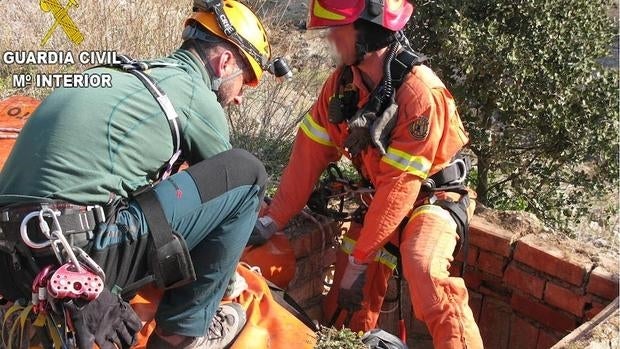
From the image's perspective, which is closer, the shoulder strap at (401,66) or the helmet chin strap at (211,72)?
the helmet chin strap at (211,72)

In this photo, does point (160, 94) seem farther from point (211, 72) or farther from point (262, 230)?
point (262, 230)

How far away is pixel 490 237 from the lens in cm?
432

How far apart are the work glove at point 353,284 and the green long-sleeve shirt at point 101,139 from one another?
1.46 m

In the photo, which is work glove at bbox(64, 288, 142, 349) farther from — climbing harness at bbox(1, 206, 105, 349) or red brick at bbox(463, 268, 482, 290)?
red brick at bbox(463, 268, 482, 290)

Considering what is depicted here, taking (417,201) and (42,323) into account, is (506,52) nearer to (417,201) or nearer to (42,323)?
(417,201)

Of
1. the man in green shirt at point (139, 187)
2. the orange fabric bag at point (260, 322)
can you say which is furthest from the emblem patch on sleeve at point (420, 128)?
the orange fabric bag at point (260, 322)

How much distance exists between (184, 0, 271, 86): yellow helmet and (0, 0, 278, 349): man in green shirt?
14 mm

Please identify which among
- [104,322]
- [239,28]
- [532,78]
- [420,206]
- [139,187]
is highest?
[239,28]

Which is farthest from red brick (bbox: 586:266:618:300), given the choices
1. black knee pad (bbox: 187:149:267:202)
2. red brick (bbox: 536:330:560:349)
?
black knee pad (bbox: 187:149:267:202)

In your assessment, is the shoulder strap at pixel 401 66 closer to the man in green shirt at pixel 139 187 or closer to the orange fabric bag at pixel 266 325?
the man in green shirt at pixel 139 187

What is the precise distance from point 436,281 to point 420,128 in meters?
0.77

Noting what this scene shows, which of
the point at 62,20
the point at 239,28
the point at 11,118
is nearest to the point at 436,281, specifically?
the point at 239,28

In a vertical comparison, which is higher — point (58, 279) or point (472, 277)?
point (58, 279)

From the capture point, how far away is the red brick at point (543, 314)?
415 cm
